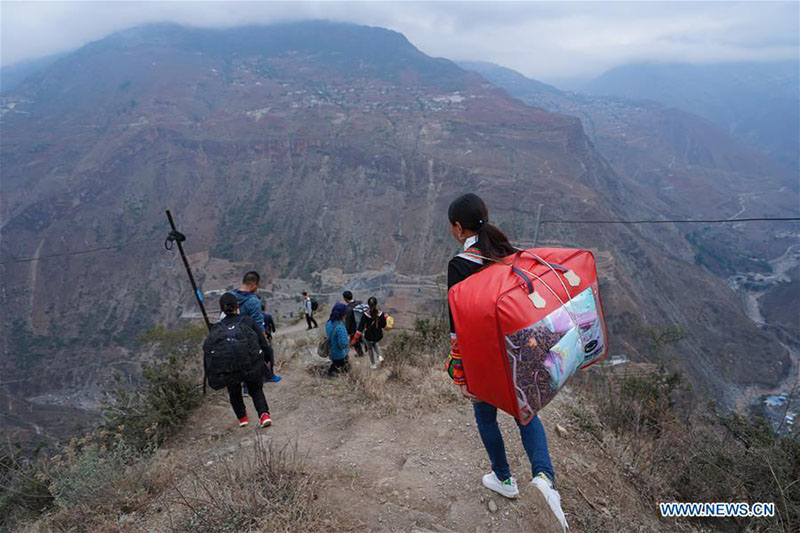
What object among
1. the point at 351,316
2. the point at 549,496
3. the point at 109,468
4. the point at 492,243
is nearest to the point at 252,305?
the point at 351,316

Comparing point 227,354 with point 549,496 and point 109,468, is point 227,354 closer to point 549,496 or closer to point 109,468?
point 109,468

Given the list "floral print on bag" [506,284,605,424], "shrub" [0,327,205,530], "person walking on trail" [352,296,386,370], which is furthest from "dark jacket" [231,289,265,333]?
"floral print on bag" [506,284,605,424]

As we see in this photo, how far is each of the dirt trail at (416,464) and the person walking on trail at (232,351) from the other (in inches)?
19.5

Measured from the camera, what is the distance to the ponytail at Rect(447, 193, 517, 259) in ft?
6.41

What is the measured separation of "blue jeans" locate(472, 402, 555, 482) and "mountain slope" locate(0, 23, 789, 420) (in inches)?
1045

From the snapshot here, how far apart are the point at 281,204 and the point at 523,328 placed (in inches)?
2230

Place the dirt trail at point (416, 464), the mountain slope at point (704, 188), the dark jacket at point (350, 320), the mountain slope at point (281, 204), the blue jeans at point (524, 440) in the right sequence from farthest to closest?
the mountain slope at point (704, 188) → the mountain slope at point (281, 204) → the dark jacket at point (350, 320) → the dirt trail at point (416, 464) → the blue jeans at point (524, 440)

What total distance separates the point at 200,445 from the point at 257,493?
199 cm

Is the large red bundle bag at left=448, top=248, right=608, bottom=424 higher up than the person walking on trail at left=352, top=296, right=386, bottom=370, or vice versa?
the large red bundle bag at left=448, top=248, right=608, bottom=424

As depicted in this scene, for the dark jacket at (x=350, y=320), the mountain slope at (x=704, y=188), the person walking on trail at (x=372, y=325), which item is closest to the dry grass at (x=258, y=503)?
the dark jacket at (x=350, y=320)

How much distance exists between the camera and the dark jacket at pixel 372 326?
19.3 ft

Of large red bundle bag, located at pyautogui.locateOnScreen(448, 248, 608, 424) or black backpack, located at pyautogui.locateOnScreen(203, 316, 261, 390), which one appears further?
black backpack, located at pyautogui.locateOnScreen(203, 316, 261, 390)

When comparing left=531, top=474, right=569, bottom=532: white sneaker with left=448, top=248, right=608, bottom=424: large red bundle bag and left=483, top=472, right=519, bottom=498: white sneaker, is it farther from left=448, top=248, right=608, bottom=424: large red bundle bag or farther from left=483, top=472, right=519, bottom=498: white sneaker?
left=448, top=248, right=608, bottom=424: large red bundle bag

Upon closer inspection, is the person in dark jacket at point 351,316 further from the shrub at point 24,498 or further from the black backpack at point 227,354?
the shrub at point 24,498
